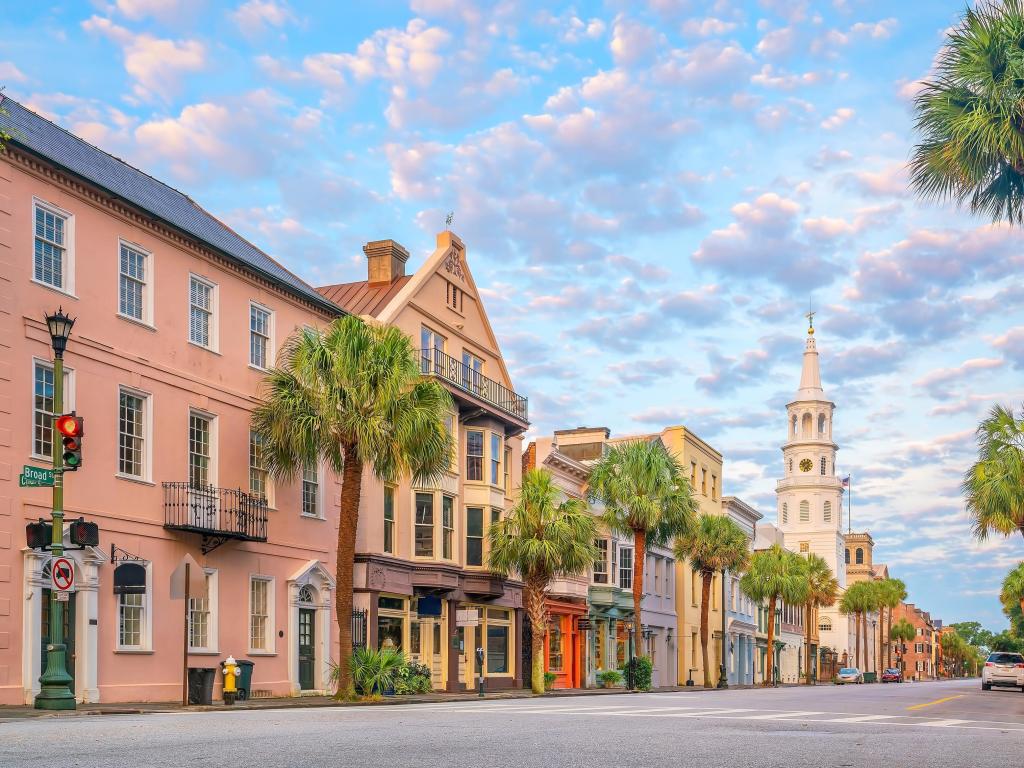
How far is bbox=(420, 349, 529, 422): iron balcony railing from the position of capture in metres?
41.8

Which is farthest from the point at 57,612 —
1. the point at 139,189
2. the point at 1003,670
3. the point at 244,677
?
the point at 1003,670

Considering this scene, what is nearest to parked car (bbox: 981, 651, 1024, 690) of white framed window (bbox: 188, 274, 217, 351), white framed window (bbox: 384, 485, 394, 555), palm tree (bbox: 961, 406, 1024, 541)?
palm tree (bbox: 961, 406, 1024, 541)

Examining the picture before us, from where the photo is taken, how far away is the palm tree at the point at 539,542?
134 feet

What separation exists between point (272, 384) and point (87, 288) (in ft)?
19.3

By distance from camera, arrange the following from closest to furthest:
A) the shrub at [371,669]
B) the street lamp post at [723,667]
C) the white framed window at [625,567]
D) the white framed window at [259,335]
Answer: the shrub at [371,669] < the white framed window at [259,335] < the white framed window at [625,567] < the street lamp post at [723,667]

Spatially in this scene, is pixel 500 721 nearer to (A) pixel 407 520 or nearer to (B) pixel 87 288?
(B) pixel 87 288

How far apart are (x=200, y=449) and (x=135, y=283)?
176 inches

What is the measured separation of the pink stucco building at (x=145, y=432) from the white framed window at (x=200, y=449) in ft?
0.16

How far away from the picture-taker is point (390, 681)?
33312mm

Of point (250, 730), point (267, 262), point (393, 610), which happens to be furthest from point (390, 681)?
point (250, 730)

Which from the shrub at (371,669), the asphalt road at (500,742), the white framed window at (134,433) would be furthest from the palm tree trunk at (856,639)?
the asphalt road at (500,742)

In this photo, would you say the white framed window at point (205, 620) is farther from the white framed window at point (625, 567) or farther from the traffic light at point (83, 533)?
the white framed window at point (625, 567)

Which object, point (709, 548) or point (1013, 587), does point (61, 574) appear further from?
point (1013, 587)

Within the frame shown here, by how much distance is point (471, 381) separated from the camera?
44469mm
